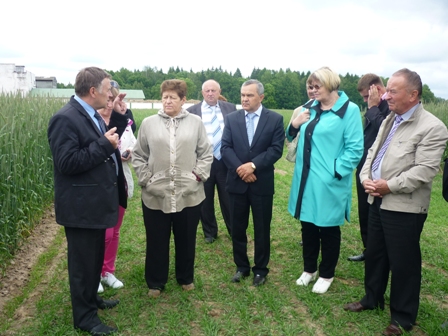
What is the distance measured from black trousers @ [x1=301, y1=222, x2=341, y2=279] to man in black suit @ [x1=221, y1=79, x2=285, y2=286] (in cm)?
41

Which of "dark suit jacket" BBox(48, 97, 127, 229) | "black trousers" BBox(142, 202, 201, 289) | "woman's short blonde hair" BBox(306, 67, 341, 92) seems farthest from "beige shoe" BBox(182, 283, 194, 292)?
"woman's short blonde hair" BBox(306, 67, 341, 92)

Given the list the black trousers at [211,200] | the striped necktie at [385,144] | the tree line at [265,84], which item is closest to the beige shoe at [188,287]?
the black trousers at [211,200]

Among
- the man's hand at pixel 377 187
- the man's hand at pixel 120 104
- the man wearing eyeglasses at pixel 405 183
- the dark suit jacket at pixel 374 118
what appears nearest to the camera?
the man wearing eyeglasses at pixel 405 183

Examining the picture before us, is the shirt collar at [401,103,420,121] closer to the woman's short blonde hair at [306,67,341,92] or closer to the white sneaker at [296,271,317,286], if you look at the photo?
the woman's short blonde hair at [306,67,341,92]

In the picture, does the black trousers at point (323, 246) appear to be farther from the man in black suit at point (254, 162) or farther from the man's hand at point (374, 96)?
the man's hand at point (374, 96)

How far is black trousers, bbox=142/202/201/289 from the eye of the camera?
411cm

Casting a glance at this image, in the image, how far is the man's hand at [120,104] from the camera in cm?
410

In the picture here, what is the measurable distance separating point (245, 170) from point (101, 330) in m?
1.94

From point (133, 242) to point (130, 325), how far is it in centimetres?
226

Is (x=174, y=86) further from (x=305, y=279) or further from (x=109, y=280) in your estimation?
(x=305, y=279)

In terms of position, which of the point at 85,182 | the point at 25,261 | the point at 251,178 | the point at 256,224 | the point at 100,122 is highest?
the point at 100,122

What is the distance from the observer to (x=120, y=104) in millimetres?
4156

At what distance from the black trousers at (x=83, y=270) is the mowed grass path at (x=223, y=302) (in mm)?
184

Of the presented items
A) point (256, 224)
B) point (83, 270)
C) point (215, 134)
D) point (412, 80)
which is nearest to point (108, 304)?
point (83, 270)
